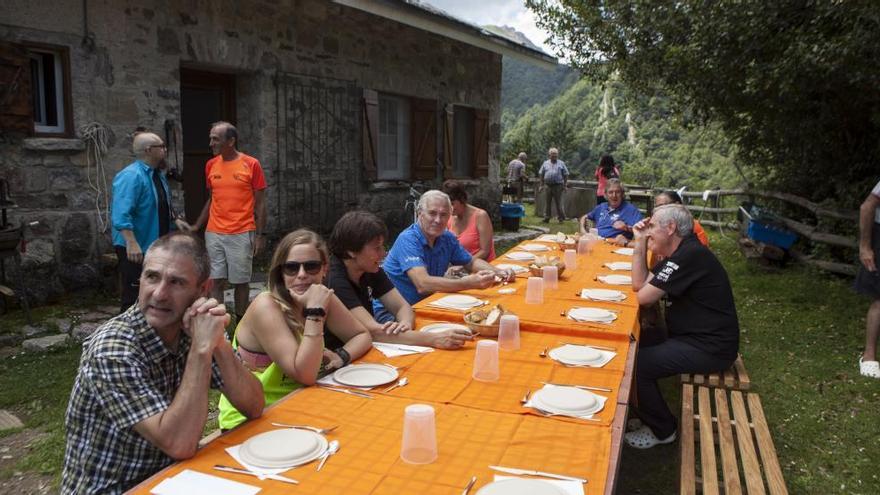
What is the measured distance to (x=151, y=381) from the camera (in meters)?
1.68

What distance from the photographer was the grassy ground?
3.16m

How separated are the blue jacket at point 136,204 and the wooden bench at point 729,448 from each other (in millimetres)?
3684

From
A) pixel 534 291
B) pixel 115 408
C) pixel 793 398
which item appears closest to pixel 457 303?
pixel 534 291

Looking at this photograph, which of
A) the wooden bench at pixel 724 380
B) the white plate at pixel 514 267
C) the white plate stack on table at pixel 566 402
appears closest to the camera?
the white plate stack on table at pixel 566 402

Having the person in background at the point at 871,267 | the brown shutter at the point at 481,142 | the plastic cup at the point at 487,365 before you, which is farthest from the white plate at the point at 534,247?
the brown shutter at the point at 481,142

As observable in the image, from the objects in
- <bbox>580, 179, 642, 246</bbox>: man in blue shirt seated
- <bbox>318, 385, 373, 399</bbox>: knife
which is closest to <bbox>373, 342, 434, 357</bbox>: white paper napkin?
<bbox>318, 385, 373, 399</bbox>: knife

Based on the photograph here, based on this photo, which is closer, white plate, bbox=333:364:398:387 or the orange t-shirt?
white plate, bbox=333:364:398:387

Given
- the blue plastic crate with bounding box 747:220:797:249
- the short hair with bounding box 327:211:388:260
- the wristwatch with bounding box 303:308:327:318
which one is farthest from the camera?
the blue plastic crate with bounding box 747:220:797:249

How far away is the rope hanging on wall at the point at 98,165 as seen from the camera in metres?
5.52

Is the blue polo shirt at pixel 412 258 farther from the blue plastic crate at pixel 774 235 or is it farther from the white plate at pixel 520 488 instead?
the blue plastic crate at pixel 774 235

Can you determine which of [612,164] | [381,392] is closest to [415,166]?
[612,164]

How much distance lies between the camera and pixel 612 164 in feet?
37.2

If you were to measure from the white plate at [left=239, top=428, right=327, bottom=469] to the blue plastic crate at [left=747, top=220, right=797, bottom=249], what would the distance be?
27.5 ft

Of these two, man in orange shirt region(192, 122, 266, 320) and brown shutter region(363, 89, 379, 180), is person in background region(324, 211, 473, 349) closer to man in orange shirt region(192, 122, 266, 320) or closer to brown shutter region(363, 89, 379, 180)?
man in orange shirt region(192, 122, 266, 320)
